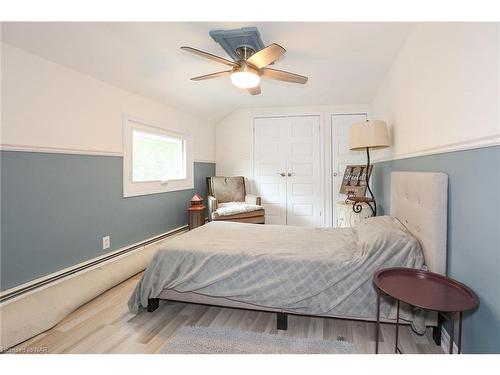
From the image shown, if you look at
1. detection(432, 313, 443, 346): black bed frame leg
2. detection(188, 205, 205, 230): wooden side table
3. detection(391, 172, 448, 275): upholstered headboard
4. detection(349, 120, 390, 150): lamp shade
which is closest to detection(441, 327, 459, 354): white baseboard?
detection(432, 313, 443, 346): black bed frame leg

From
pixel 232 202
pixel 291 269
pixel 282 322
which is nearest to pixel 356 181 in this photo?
pixel 232 202

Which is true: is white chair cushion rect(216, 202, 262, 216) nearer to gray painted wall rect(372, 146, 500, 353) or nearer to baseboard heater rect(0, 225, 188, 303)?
baseboard heater rect(0, 225, 188, 303)

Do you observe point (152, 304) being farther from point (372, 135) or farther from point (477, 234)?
point (372, 135)

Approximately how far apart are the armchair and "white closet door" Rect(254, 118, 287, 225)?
43 cm

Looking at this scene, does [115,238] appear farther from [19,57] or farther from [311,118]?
[311,118]

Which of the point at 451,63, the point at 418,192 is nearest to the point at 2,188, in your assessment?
the point at 418,192

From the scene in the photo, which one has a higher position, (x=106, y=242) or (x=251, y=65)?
(x=251, y=65)

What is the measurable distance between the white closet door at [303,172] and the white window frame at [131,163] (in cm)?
175

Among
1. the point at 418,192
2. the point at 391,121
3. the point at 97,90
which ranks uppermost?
the point at 97,90

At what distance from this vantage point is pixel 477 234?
48.9 inches

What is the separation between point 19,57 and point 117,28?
2.28 ft

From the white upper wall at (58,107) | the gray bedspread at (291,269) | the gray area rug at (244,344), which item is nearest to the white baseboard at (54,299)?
the gray bedspread at (291,269)

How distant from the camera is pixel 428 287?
50.8 inches

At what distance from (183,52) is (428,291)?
99.6 inches
